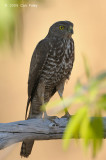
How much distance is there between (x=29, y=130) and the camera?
9.50ft

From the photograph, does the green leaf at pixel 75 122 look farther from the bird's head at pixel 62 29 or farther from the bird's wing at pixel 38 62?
the bird's head at pixel 62 29

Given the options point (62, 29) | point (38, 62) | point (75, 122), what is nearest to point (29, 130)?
point (38, 62)

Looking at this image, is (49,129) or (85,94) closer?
(85,94)

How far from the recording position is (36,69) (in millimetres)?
3830

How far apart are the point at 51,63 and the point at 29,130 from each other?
111 cm

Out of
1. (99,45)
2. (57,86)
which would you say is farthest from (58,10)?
(57,86)

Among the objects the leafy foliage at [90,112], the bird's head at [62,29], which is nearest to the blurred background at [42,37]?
the bird's head at [62,29]

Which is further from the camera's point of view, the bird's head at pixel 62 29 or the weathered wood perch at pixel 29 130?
the bird's head at pixel 62 29

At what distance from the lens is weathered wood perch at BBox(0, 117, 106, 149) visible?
2773 millimetres

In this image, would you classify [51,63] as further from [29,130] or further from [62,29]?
[29,130]

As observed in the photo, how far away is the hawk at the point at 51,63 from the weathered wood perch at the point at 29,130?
71 cm

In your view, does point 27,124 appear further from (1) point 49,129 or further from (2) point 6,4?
(2) point 6,4

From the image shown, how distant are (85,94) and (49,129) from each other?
208 cm

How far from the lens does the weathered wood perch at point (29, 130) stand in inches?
109
